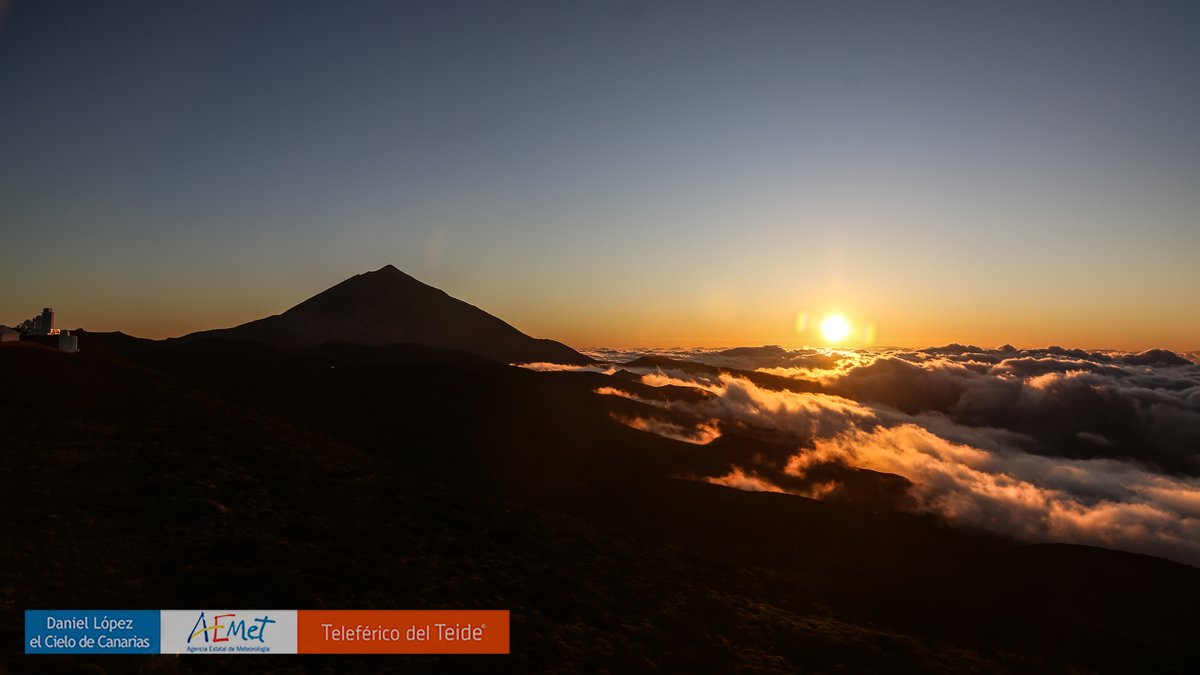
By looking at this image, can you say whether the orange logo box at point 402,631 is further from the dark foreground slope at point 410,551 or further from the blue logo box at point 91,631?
the blue logo box at point 91,631

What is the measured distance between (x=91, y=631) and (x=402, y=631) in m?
7.38

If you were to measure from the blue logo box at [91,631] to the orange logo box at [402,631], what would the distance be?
134 inches

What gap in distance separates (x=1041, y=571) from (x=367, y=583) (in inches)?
4150

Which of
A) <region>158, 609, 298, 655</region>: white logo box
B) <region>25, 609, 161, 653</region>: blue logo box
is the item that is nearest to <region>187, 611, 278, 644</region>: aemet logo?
<region>158, 609, 298, 655</region>: white logo box

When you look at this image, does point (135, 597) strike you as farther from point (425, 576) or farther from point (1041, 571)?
point (1041, 571)

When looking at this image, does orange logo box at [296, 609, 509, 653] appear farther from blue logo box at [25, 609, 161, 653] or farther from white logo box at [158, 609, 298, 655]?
blue logo box at [25, 609, 161, 653]

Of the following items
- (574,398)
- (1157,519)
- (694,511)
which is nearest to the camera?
(694,511)

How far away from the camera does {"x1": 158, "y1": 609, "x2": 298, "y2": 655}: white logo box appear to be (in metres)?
14.9

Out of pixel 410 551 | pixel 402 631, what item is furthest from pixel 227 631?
pixel 410 551

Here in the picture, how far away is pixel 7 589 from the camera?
48.6ft

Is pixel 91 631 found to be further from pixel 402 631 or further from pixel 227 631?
pixel 402 631

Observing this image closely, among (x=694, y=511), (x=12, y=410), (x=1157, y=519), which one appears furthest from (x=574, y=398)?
(x=1157, y=519)

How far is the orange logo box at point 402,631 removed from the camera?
16922 millimetres

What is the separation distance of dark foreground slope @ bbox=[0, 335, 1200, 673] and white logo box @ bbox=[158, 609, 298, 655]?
0.59 meters
